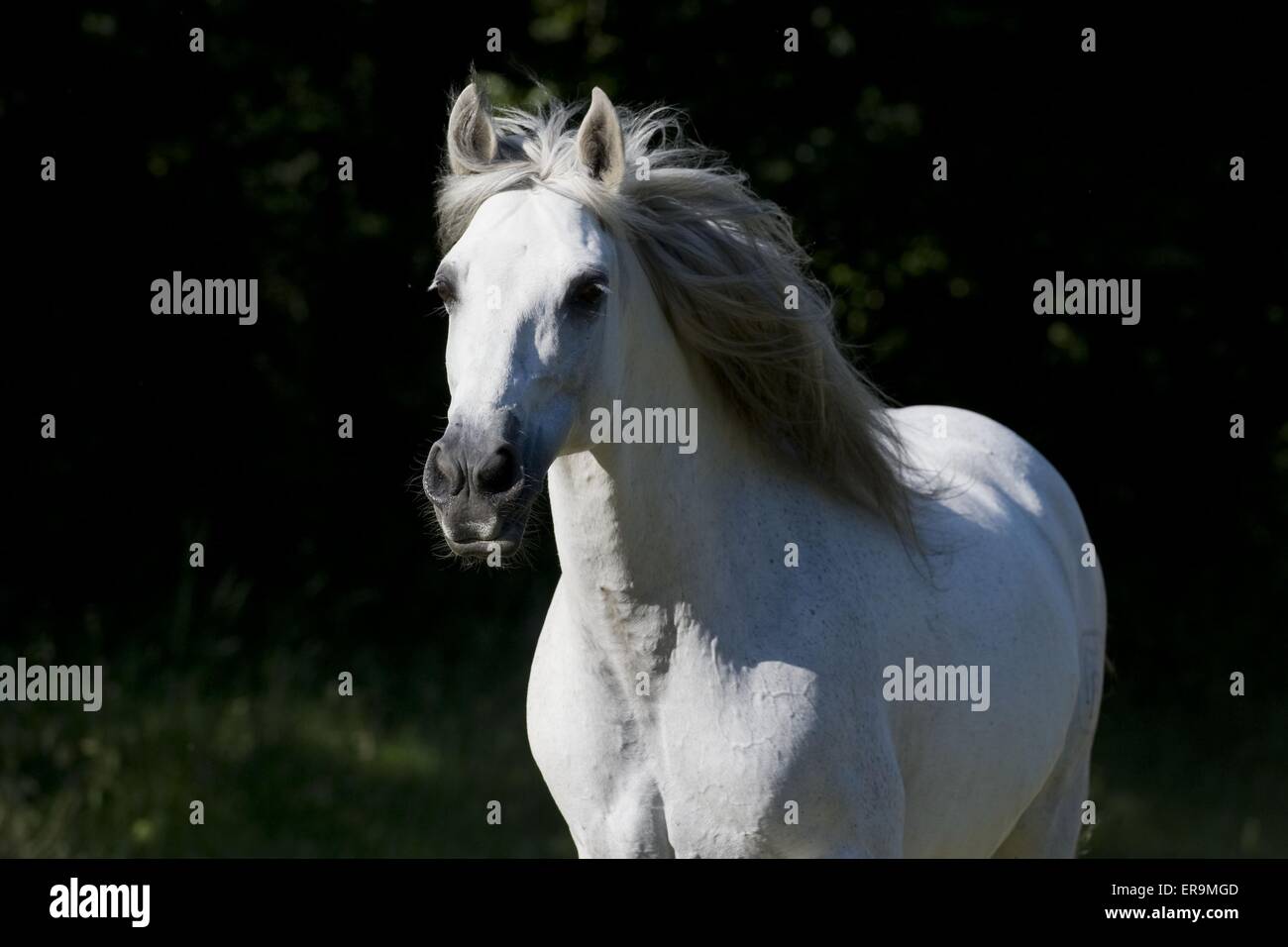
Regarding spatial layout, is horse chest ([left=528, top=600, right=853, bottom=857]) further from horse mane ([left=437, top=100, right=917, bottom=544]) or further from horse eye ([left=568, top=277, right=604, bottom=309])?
horse eye ([left=568, top=277, right=604, bottom=309])

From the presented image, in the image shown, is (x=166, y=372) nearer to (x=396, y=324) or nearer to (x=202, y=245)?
(x=202, y=245)

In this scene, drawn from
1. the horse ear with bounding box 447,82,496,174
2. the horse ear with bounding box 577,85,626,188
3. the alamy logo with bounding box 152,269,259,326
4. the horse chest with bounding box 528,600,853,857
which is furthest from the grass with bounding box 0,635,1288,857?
the horse ear with bounding box 577,85,626,188

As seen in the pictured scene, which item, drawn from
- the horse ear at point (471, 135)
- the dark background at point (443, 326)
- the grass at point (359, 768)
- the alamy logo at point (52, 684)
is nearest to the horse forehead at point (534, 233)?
the horse ear at point (471, 135)

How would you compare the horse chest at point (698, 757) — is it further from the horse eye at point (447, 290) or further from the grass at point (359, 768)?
the grass at point (359, 768)

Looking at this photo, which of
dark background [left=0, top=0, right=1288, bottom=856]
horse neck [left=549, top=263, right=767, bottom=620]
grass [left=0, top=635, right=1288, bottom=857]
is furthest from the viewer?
dark background [left=0, top=0, right=1288, bottom=856]

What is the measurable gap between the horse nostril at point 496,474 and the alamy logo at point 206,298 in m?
5.26

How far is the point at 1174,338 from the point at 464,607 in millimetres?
4260

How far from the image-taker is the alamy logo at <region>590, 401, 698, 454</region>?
114 inches

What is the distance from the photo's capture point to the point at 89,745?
624 centimetres

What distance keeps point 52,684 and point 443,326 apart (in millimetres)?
2838

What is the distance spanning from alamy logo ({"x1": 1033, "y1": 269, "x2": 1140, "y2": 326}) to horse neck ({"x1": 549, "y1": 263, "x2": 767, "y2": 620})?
4790mm

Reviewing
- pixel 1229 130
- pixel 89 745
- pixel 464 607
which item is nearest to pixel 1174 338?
pixel 1229 130

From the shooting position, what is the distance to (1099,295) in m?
7.94

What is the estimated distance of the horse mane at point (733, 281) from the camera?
3084 mm
